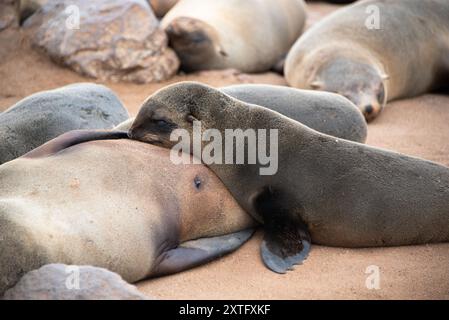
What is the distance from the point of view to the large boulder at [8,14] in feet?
27.9

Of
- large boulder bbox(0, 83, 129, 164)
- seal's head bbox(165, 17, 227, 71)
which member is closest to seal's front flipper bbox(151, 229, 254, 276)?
large boulder bbox(0, 83, 129, 164)

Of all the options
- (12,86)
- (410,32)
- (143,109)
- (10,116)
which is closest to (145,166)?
(143,109)

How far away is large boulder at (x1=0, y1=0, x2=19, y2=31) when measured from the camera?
8.50 m

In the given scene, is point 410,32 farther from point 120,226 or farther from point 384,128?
point 120,226

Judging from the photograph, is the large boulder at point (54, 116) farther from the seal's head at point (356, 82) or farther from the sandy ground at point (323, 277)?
the seal's head at point (356, 82)

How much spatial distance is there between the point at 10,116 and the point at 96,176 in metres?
1.55

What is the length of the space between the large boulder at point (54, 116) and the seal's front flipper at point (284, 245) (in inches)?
69.5

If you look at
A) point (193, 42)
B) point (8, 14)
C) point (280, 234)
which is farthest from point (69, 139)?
point (8, 14)

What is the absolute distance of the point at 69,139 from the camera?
445 centimetres

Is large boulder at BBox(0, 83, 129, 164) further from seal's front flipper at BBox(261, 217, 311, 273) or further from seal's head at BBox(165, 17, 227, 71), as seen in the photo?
seal's head at BBox(165, 17, 227, 71)

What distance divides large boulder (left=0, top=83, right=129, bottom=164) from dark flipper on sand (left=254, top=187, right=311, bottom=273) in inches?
64.4

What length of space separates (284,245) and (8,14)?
5616 mm

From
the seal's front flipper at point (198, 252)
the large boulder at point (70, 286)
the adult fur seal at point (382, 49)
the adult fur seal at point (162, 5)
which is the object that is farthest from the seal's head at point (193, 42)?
the large boulder at point (70, 286)

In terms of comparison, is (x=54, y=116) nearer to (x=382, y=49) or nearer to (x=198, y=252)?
(x=198, y=252)
